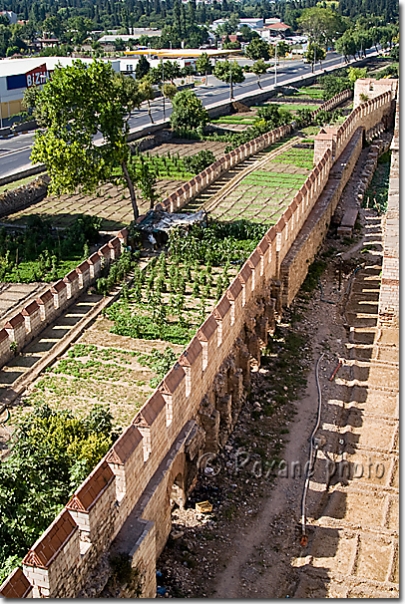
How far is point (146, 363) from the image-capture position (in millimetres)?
19094

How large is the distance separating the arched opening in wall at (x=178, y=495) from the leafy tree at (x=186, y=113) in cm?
3519

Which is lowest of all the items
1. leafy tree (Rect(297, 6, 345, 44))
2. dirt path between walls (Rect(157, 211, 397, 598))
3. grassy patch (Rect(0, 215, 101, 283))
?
dirt path between walls (Rect(157, 211, 397, 598))

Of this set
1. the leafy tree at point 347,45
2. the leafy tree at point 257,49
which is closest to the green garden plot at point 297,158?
the leafy tree at point 257,49

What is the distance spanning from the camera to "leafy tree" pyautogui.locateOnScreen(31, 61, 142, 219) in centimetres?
2556

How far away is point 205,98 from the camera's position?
6334 centimetres

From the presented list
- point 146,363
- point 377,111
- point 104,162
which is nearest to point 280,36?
point 377,111

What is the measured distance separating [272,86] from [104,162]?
45606mm

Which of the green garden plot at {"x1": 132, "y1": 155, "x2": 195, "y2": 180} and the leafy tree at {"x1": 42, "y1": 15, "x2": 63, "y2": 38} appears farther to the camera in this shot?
the leafy tree at {"x1": 42, "y1": 15, "x2": 63, "y2": 38}

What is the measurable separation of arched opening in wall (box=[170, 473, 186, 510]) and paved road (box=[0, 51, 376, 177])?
87.3 feet

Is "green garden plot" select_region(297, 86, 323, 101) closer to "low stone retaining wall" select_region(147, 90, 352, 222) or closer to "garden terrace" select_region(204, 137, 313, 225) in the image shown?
"low stone retaining wall" select_region(147, 90, 352, 222)

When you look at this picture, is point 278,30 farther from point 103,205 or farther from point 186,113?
point 103,205

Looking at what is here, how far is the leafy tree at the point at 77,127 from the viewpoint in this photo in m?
25.6

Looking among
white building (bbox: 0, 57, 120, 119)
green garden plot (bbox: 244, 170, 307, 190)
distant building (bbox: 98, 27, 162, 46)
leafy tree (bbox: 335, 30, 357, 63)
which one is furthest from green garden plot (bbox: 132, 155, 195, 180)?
distant building (bbox: 98, 27, 162, 46)

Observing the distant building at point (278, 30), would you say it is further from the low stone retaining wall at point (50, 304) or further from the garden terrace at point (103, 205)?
the low stone retaining wall at point (50, 304)
